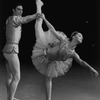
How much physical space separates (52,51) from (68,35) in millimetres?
1429

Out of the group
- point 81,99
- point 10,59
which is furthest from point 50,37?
point 81,99

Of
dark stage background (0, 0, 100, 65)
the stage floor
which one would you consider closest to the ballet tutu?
the stage floor

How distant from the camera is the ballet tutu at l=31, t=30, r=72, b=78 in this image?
3750 mm

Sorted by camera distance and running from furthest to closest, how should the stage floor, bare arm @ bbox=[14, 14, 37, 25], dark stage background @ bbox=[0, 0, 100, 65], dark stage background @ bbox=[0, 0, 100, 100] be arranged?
dark stage background @ bbox=[0, 0, 100, 65] → dark stage background @ bbox=[0, 0, 100, 100] → the stage floor → bare arm @ bbox=[14, 14, 37, 25]

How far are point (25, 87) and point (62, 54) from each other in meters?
1.13

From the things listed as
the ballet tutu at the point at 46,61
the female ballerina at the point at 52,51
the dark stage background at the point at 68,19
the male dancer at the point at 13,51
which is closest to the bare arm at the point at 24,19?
the male dancer at the point at 13,51

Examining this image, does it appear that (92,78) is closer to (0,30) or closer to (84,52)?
(84,52)

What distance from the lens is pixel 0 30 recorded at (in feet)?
16.4

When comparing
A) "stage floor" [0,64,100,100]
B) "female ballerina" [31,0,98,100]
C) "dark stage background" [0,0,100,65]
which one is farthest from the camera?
"dark stage background" [0,0,100,65]

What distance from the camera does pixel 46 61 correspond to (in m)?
3.79

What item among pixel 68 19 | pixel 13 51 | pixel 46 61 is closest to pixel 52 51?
pixel 46 61

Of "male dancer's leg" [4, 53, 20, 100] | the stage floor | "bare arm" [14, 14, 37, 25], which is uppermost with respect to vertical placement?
"bare arm" [14, 14, 37, 25]

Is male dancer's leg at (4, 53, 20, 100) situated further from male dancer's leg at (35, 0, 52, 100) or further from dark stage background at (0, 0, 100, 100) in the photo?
dark stage background at (0, 0, 100, 100)

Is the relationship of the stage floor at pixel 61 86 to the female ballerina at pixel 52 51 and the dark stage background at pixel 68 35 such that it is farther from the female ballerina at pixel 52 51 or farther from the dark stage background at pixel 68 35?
the female ballerina at pixel 52 51
